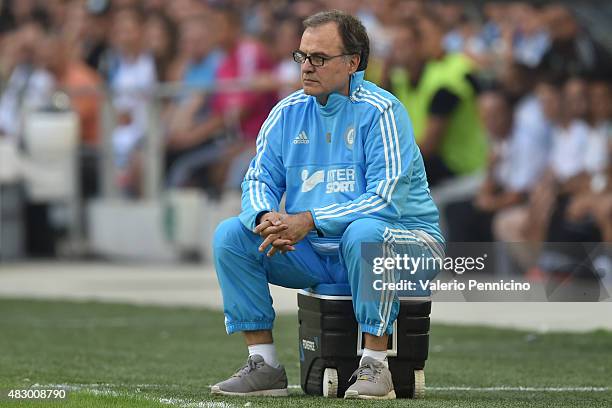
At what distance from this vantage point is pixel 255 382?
621cm

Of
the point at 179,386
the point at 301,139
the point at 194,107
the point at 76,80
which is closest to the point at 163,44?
the point at 194,107

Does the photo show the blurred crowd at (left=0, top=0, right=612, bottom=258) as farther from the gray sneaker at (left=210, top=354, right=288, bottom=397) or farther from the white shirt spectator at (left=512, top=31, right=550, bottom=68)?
the gray sneaker at (left=210, top=354, right=288, bottom=397)

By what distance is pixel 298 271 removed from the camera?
20.4 feet

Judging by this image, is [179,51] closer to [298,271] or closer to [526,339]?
[526,339]

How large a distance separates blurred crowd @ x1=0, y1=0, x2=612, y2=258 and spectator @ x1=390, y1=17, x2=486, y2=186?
1cm

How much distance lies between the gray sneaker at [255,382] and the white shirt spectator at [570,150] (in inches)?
253

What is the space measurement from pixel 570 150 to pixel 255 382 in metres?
6.59

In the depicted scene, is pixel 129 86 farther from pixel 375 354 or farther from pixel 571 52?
pixel 375 354

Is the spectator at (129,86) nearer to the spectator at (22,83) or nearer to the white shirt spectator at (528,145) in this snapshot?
the spectator at (22,83)

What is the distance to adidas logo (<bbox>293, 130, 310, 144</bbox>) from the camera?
6305mm

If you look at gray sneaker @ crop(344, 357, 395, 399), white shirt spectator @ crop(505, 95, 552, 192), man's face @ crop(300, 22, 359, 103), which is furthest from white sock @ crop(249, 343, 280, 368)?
white shirt spectator @ crop(505, 95, 552, 192)

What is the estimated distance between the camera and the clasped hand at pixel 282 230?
Result: 5930 mm

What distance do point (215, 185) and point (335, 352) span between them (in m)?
9.38

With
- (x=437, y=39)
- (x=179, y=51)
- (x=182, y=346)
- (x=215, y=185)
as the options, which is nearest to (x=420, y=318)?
(x=182, y=346)
